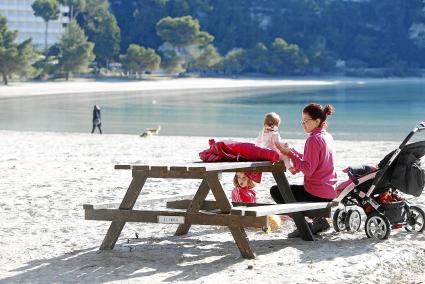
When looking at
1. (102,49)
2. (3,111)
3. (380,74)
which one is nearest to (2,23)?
(102,49)

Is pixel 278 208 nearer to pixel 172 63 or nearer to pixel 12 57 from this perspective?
pixel 12 57

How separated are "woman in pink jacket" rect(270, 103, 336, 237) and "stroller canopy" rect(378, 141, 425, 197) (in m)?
0.52

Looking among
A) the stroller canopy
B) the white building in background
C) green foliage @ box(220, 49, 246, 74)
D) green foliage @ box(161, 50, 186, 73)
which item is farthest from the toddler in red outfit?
green foliage @ box(220, 49, 246, 74)

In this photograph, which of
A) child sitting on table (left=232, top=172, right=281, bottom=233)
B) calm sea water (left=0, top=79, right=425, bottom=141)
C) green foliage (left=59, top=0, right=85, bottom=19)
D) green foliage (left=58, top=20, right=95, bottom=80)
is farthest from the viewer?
green foliage (left=59, top=0, right=85, bottom=19)

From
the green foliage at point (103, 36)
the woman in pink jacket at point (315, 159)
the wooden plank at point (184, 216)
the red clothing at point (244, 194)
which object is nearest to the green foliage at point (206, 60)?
the green foliage at point (103, 36)

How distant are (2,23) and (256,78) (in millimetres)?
57596

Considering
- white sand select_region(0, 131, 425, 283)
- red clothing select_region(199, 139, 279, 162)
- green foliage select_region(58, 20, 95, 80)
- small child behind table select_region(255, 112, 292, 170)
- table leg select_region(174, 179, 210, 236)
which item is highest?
green foliage select_region(58, 20, 95, 80)

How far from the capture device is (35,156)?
1609 centimetres

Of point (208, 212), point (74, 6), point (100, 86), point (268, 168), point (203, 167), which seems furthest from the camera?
point (74, 6)

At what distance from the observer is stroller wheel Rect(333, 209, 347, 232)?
7695 mm

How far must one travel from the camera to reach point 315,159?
24.1 ft

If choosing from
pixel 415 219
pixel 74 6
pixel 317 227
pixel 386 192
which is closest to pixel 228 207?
pixel 317 227

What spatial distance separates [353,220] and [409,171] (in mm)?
713

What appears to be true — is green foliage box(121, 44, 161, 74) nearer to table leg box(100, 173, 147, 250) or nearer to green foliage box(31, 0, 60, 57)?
green foliage box(31, 0, 60, 57)
